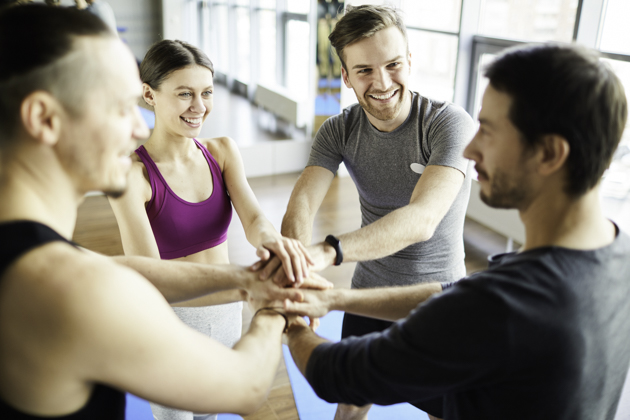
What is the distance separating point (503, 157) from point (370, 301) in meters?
0.61

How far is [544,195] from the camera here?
0.99 m

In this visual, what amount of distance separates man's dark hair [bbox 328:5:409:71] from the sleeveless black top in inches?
53.2

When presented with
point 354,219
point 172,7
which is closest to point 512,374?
point 354,219

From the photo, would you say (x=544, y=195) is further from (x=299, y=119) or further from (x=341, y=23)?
(x=299, y=119)

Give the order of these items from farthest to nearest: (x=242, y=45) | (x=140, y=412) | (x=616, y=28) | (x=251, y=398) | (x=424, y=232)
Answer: (x=242, y=45) < (x=616, y=28) < (x=140, y=412) < (x=424, y=232) < (x=251, y=398)

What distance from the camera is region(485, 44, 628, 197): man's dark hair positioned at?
91cm

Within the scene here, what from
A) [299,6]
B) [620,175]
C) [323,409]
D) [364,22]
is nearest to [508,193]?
[364,22]

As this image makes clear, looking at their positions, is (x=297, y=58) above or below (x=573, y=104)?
below

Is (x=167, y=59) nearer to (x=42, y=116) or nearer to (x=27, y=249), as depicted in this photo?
(x=42, y=116)

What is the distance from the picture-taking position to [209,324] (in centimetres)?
188

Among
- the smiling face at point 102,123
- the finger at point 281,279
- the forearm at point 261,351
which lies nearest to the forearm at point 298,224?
the finger at point 281,279

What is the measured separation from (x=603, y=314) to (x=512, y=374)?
0.20m

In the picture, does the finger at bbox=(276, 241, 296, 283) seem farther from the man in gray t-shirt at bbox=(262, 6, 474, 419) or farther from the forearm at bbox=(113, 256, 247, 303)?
the man in gray t-shirt at bbox=(262, 6, 474, 419)

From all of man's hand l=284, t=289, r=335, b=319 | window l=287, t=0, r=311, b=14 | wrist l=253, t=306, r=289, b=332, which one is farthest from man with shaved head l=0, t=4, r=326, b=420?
window l=287, t=0, r=311, b=14
